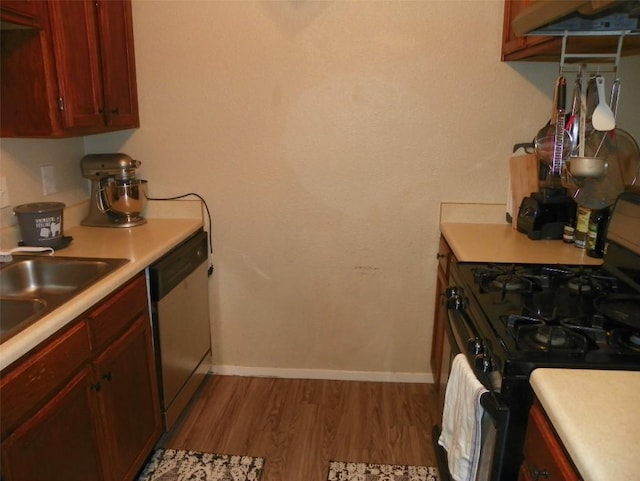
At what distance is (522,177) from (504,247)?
43 cm

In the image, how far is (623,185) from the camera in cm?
184

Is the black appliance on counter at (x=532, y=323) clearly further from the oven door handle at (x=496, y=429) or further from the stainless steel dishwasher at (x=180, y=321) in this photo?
the stainless steel dishwasher at (x=180, y=321)

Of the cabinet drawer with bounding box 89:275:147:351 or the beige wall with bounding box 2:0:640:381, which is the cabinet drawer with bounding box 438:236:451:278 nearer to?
the beige wall with bounding box 2:0:640:381

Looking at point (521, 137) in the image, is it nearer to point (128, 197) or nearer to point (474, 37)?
point (474, 37)

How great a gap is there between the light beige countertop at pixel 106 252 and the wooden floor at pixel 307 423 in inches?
34.3

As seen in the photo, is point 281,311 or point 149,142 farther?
point 281,311

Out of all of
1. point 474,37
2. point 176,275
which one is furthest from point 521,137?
point 176,275

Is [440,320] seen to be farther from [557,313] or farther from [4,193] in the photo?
[4,193]

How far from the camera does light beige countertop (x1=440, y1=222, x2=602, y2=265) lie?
1938 mm

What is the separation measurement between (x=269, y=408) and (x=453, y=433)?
124 centimetres

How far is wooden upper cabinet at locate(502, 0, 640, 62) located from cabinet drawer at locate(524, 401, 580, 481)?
3.98ft

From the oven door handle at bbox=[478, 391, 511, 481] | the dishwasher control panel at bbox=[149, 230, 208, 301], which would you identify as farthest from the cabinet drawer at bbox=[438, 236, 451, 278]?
the dishwasher control panel at bbox=[149, 230, 208, 301]

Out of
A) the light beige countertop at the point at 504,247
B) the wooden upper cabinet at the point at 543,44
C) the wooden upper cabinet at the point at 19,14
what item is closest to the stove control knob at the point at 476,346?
the light beige countertop at the point at 504,247

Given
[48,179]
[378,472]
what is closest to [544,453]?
[378,472]
